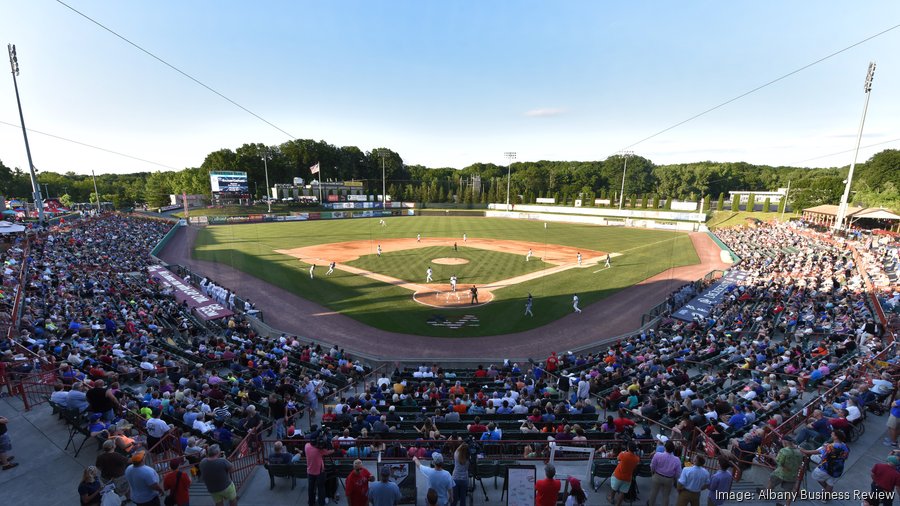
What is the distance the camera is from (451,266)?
118 ft

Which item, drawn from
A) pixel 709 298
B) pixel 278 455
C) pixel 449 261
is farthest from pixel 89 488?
pixel 449 261

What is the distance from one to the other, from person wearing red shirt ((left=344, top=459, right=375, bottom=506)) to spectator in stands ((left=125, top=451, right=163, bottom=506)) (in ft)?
8.67

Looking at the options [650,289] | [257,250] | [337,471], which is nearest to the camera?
[337,471]

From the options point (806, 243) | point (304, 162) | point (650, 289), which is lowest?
point (650, 289)

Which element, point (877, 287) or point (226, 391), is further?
point (877, 287)

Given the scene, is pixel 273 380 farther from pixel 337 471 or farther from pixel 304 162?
pixel 304 162

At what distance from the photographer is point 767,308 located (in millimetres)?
20062

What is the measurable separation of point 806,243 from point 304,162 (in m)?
110

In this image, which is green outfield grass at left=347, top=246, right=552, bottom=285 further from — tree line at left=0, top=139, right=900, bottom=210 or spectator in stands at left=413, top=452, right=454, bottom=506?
tree line at left=0, top=139, right=900, bottom=210

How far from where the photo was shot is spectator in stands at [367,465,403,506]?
5695 millimetres

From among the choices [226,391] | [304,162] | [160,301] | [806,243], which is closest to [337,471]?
[226,391]

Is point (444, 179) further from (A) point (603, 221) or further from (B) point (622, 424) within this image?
(B) point (622, 424)

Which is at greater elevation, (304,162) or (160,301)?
(304,162)

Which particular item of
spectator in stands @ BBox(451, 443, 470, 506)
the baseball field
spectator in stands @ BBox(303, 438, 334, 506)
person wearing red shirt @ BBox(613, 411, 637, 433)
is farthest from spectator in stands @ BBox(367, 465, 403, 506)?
the baseball field
